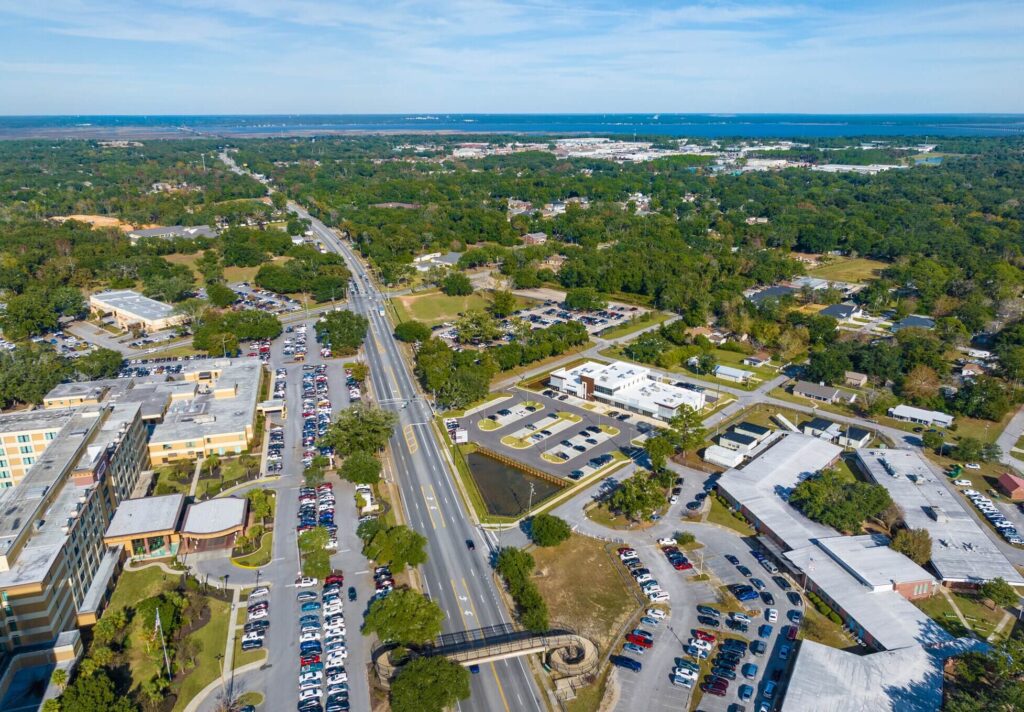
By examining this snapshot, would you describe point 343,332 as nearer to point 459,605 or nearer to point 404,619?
point 459,605

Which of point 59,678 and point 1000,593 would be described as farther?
point 1000,593

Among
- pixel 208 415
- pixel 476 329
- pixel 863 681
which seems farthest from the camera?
pixel 476 329

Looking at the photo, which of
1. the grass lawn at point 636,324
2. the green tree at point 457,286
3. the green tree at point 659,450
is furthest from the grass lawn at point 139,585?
the green tree at point 457,286

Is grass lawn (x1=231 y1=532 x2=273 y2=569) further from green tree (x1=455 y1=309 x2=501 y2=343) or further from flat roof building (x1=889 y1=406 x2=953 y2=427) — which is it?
flat roof building (x1=889 y1=406 x2=953 y2=427)

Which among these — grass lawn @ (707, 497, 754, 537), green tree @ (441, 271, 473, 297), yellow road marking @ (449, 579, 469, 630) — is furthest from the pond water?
green tree @ (441, 271, 473, 297)

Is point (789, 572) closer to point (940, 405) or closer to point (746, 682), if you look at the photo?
point (746, 682)

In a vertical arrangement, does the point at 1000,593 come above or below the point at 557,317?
above

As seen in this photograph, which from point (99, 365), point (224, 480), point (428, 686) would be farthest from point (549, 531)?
point (99, 365)

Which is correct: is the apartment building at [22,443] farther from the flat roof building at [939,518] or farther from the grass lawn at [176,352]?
the flat roof building at [939,518]
